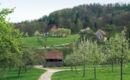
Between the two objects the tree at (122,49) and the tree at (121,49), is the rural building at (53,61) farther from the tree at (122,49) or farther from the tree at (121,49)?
the tree at (122,49)

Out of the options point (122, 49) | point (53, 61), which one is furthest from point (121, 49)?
point (53, 61)

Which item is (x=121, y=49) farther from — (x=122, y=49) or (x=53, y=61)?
(x=53, y=61)

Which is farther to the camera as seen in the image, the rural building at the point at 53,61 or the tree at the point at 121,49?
the rural building at the point at 53,61

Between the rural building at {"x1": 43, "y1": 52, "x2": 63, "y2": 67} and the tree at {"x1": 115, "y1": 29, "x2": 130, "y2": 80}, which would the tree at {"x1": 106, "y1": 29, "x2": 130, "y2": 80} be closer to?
the tree at {"x1": 115, "y1": 29, "x2": 130, "y2": 80}

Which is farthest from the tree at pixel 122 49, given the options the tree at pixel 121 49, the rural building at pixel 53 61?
the rural building at pixel 53 61

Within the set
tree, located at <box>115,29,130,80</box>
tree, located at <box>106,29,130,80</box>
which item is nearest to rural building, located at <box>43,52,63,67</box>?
tree, located at <box>106,29,130,80</box>

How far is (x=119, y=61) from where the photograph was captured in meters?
22.9

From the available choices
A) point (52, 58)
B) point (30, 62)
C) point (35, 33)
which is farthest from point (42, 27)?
point (30, 62)

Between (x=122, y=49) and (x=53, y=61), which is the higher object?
(x=122, y=49)

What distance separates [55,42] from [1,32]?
3627 inches

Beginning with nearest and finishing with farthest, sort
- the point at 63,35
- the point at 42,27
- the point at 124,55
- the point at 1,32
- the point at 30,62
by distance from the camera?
the point at 1,32, the point at 124,55, the point at 30,62, the point at 63,35, the point at 42,27

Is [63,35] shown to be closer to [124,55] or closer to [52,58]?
[52,58]

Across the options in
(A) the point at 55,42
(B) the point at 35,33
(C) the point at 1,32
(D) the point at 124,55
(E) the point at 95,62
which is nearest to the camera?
(C) the point at 1,32

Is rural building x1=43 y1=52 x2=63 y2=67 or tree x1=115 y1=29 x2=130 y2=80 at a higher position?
tree x1=115 y1=29 x2=130 y2=80
